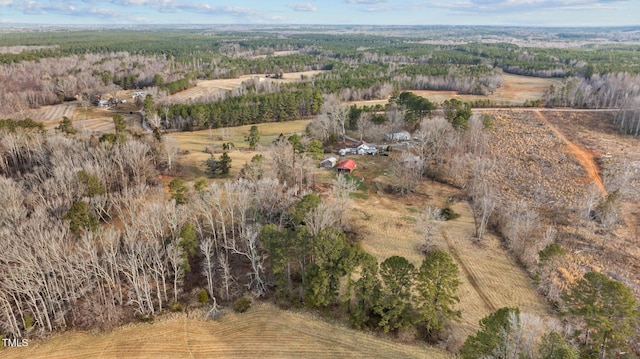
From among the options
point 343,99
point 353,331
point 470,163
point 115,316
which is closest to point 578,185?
point 470,163

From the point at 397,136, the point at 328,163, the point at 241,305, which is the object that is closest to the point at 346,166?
the point at 328,163

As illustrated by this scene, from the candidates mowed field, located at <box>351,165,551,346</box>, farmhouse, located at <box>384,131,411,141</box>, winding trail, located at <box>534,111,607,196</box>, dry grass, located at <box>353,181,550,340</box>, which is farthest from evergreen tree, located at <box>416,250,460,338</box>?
farmhouse, located at <box>384,131,411,141</box>

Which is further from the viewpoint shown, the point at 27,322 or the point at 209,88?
the point at 209,88

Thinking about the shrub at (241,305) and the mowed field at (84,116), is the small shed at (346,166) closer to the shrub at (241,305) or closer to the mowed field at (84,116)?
the shrub at (241,305)

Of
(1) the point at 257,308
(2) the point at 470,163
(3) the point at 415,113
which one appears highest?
(3) the point at 415,113

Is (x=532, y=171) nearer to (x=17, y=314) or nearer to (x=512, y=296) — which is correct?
(x=512, y=296)

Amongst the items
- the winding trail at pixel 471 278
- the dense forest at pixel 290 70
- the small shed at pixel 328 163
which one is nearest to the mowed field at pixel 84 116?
the dense forest at pixel 290 70

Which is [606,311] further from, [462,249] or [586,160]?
[586,160]
